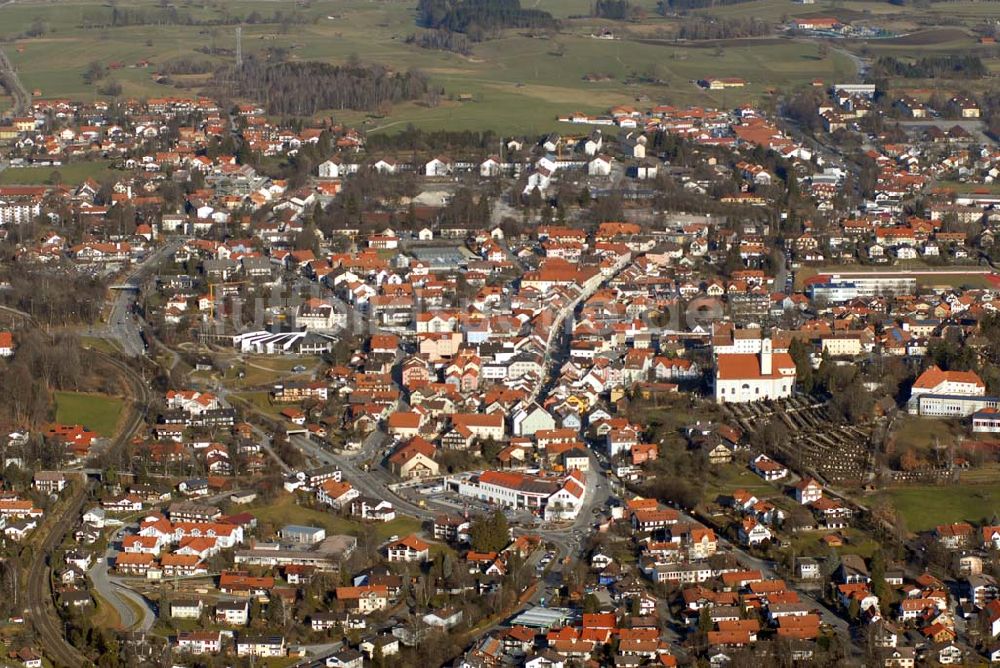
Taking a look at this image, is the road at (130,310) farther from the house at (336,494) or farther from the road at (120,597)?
the road at (120,597)

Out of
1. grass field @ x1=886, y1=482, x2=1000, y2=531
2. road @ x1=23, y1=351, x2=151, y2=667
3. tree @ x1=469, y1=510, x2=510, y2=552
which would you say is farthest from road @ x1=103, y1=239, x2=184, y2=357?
grass field @ x1=886, y1=482, x2=1000, y2=531

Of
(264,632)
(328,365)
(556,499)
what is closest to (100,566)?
(264,632)

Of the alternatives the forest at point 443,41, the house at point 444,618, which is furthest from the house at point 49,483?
the forest at point 443,41

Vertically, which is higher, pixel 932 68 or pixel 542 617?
pixel 932 68

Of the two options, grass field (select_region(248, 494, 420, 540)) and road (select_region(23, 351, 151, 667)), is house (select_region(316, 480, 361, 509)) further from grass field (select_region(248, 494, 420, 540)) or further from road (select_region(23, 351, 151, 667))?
road (select_region(23, 351, 151, 667))

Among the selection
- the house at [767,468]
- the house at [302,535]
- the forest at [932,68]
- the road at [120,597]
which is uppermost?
the forest at [932,68]

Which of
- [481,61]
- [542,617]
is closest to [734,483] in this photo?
[542,617]

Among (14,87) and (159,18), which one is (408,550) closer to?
(14,87)
